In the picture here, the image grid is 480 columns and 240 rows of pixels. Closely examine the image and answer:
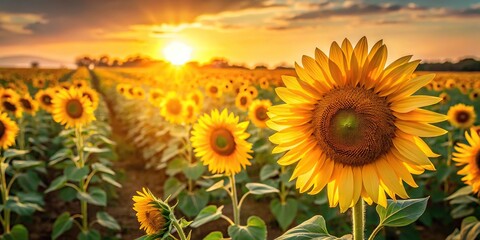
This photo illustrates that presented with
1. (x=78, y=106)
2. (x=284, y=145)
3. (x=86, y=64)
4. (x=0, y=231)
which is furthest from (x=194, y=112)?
(x=86, y=64)

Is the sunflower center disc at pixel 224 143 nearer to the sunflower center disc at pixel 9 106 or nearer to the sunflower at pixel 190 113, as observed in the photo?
the sunflower at pixel 190 113

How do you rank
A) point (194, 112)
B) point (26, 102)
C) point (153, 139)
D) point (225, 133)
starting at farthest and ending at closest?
point (153, 139) < point (26, 102) < point (194, 112) < point (225, 133)

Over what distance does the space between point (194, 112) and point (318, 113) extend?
568 centimetres

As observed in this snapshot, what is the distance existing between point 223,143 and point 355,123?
2138 millimetres

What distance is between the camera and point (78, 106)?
21.6 ft

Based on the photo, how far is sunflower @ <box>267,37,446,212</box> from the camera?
2.09 meters

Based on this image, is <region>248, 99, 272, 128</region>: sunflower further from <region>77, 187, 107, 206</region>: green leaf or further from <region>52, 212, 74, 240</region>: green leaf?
<region>52, 212, 74, 240</region>: green leaf

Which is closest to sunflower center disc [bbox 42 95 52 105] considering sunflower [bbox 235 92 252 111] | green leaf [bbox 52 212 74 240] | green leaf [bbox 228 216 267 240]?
sunflower [bbox 235 92 252 111]

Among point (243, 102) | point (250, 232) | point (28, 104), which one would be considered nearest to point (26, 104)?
point (28, 104)

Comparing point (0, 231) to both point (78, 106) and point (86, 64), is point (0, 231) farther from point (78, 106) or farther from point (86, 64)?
point (86, 64)

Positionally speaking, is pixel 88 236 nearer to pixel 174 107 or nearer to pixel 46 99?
pixel 174 107

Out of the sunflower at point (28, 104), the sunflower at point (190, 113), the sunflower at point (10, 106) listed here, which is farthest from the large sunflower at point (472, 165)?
the sunflower at point (28, 104)

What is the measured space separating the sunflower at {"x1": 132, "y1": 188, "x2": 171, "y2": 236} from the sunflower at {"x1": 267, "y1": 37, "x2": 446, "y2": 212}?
2.00ft

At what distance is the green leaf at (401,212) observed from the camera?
2367mm
